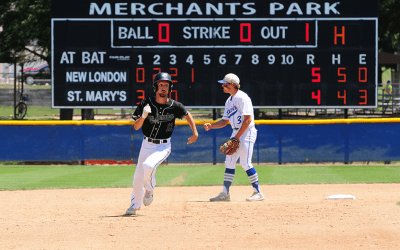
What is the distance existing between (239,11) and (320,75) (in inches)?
111

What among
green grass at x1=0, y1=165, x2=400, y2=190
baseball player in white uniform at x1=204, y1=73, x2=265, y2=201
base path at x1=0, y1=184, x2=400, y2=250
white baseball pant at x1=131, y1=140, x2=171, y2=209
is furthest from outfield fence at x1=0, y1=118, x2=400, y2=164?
white baseball pant at x1=131, y1=140, x2=171, y2=209

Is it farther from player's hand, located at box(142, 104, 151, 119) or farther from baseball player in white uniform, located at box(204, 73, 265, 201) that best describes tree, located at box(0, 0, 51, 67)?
player's hand, located at box(142, 104, 151, 119)

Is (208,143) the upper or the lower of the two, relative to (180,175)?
upper

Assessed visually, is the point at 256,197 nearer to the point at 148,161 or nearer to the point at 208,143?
the point at 148,161

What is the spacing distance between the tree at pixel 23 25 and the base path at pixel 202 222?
50.3 ft

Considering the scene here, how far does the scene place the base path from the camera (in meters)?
5.05

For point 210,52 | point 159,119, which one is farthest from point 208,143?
point 159,119

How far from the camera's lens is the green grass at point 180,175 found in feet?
34.6

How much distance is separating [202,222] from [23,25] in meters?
19.8

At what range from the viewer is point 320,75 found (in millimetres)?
13984

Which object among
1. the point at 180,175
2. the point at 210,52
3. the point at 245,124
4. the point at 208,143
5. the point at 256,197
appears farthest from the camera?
the point at 210,52

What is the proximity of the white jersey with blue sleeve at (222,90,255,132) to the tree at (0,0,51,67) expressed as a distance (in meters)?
17.0

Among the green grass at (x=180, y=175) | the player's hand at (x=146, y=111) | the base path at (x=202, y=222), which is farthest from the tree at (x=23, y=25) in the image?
the player's hand at (x=146, y=111)

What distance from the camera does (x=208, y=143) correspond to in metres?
13.8
